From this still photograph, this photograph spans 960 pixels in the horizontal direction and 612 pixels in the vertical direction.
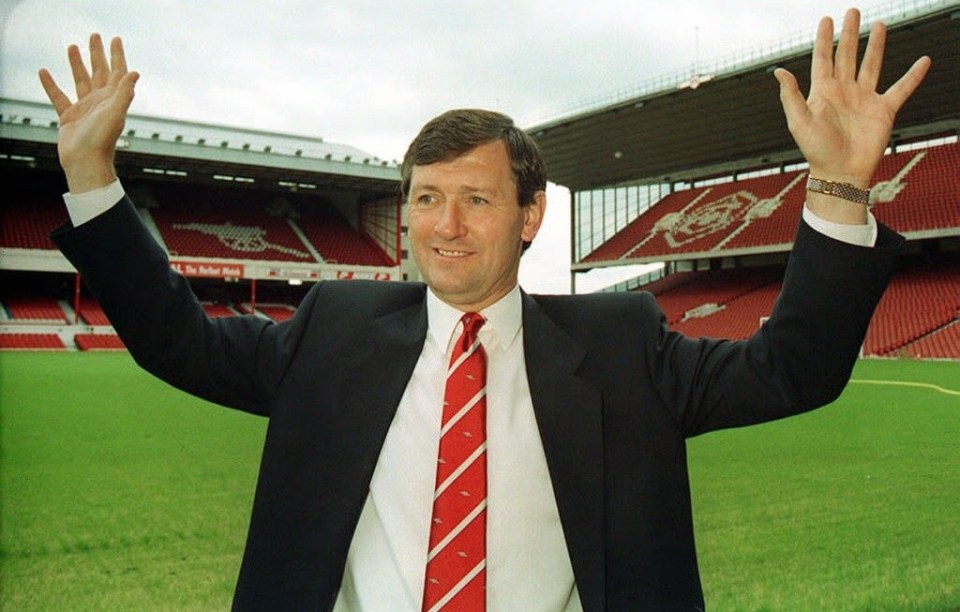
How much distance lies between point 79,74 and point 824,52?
1.53 meters

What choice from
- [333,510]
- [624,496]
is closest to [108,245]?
[333,510]

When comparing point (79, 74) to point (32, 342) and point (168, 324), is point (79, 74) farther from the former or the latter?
point (32, 342)

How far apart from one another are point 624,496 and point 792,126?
0.83 meters

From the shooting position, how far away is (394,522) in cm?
174

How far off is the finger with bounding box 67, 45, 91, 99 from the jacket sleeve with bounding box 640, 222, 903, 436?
134cm

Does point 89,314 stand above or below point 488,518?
below

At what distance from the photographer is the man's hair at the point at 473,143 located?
1808 millimetres

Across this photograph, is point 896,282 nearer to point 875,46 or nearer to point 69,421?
point 69,421

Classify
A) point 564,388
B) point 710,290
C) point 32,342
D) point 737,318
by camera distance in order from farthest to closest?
point 710,290 → point 737,318 → point 32,342 → point 564,388

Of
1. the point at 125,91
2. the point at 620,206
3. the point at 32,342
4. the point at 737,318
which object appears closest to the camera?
the point at 125,91

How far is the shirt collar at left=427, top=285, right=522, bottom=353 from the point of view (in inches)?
74.0

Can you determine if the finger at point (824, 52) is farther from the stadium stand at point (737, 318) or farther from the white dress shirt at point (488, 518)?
the stadium stand at point (737, 318)

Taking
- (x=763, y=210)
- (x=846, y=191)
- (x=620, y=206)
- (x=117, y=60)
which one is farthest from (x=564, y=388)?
(x=620, y=206)

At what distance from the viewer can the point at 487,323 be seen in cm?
188
